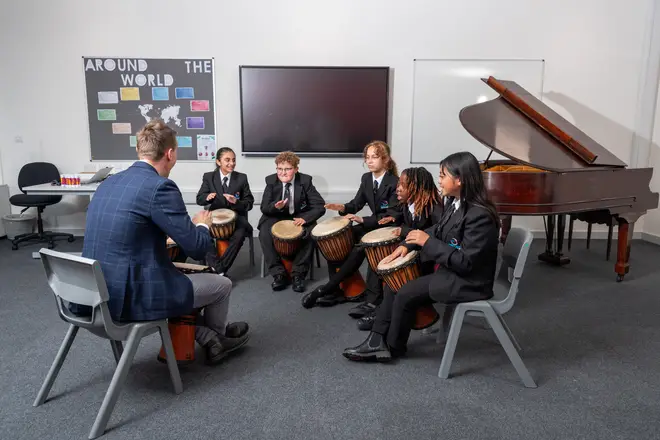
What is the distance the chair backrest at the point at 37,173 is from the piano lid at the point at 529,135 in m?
4.72

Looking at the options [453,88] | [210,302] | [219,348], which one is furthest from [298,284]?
[453,88]

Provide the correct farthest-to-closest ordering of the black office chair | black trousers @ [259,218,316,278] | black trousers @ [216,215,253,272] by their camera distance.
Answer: the black office chair → black trousers @ [216,215,253,272] → black trousers @ [259,218,316,278]

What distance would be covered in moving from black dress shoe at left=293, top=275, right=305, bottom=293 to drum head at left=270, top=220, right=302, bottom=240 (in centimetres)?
35

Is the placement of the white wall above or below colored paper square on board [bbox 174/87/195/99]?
above

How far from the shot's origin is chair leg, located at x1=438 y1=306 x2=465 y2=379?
2174 mm

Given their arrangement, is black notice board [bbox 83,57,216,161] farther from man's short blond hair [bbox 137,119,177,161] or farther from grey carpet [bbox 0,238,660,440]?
man's short blond hair [bbox 137,119,177,161]

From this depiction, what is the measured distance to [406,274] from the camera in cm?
245

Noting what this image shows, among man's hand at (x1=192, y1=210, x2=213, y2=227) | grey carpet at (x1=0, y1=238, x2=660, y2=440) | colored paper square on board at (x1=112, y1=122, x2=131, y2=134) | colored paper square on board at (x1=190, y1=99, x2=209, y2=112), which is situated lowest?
grey carpet at (x1=0, y1=238, x2=660, y2=440)

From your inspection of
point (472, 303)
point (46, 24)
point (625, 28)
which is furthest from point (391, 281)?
point (46, 24)

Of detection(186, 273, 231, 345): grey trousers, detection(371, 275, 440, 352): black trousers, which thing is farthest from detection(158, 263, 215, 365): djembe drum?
detection(371, 275, 440, 352): black trousers

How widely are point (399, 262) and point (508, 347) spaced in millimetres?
675

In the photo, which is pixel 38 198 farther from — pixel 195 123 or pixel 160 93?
pixel 195 123

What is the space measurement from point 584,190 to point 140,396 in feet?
10.4

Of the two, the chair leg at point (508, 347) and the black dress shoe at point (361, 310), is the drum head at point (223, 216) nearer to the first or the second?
the black dress shoe at point (361, 310)
